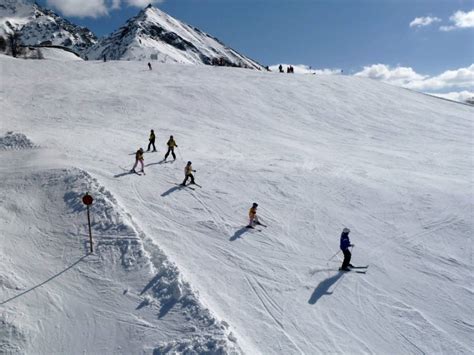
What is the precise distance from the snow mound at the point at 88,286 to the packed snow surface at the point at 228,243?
0.04m

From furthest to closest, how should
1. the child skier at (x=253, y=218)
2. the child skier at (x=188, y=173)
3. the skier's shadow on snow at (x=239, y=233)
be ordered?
the child skier at (x=188, y=173) < the child skier at (x=253, y=218) < the skier's shadow on snow at (x=239, y=233)

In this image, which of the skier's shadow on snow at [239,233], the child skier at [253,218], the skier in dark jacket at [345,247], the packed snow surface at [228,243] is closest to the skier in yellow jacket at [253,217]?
the child skier at [253,218]

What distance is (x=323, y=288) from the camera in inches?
437

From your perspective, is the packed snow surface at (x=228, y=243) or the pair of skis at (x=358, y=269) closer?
the packed snow surface at (x=228, y=243)

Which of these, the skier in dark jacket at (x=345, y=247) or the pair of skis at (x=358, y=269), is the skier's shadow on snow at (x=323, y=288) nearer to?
the skier in dark jacket at (x=345, y=247)

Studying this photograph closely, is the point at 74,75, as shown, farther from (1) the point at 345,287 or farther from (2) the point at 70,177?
(1) the point at 345,287

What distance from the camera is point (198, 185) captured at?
17.3 m

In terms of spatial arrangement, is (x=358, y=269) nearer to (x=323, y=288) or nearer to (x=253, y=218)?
(x=323, y=288)

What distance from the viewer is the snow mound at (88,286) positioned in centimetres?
870

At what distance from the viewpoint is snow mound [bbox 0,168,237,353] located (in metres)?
8.70

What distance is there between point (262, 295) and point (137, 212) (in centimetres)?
605

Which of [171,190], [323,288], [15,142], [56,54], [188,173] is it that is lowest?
[323,288]

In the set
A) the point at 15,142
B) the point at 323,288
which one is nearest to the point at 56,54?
the point at 15,142

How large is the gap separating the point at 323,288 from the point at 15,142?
1866cm
